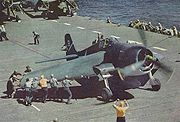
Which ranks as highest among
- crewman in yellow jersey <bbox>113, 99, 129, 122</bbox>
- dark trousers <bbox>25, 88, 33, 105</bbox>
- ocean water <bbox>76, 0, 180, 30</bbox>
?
crewman in yellow jersey <bbox>113, 99, 129, 122</bbox>

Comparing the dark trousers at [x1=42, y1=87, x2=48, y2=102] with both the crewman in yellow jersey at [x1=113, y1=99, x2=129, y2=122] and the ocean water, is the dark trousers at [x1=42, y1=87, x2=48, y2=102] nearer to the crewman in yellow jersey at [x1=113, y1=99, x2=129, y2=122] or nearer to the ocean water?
the crewman in yellow jersey at [x1=113, y1=99, x2=129, y2=122]

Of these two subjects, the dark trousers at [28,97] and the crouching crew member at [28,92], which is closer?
the crouching crew member at [28,92]

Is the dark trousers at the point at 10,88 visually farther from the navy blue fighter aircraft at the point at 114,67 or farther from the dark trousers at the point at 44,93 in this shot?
the dark trousers at the point at 44,93

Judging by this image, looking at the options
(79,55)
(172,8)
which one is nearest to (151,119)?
(79,55)

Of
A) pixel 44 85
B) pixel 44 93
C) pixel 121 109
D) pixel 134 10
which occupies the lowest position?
pixel 134 10

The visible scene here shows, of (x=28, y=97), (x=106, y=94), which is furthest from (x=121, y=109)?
(x=28, y=97)

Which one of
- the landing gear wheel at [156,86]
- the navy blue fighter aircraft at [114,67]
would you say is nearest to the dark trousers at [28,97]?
the navy blue fighter aircraft at [114,67]

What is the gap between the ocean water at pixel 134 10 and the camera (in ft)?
261

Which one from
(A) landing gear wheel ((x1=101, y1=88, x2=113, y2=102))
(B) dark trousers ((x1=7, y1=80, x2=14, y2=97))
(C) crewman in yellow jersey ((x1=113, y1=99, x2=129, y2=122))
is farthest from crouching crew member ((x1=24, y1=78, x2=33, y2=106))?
(C) crewman in yellow jersey ((x1=113, y1=99, x2=129, y2=122))

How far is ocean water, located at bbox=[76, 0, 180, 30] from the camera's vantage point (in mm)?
79688

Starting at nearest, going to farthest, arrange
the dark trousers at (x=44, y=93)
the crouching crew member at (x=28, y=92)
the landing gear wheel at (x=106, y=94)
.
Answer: the crouching crew member at (x=28, y=92) → the landing gear wheel at (x=106, y=94) → the dark trousers at (x=44, y=93)

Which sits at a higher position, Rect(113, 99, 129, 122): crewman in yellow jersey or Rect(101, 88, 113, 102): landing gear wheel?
Rect(113, 99, 129, 122): crewman in yellow jersey

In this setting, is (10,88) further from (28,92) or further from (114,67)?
(114,67)

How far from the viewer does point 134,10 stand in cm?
9200
